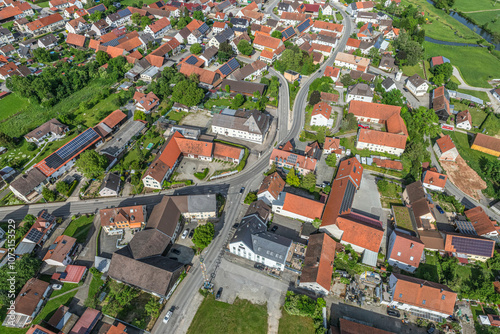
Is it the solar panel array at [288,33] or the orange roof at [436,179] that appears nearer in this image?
the orange roof at [436,179]

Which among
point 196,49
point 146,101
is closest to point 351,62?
point 196,49

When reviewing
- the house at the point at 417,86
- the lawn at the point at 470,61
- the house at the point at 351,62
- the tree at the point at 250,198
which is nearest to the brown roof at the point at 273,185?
the tree at the point at 250,198

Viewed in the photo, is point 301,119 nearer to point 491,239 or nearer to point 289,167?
point 289,167

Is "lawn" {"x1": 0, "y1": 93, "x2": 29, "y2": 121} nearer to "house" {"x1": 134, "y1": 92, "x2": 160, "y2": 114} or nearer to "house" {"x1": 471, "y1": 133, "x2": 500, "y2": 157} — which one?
"house" {"x1": 134, "y1": 92, "x2": 160, "y2": 114}

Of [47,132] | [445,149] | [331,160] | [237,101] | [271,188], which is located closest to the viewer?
[271,188]

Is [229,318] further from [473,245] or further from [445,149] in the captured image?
[445,149]

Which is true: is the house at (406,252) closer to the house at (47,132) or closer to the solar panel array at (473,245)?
the solar panel array at (473,245)
